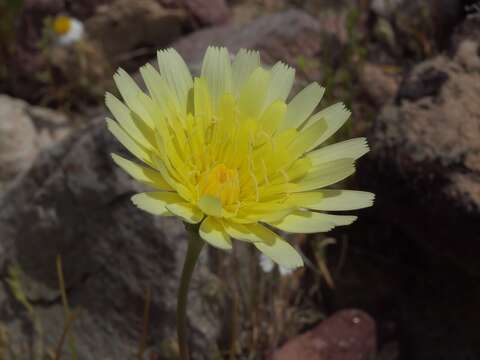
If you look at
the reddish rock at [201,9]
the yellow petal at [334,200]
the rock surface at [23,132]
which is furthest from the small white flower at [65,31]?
the yellow petal at [334,200]

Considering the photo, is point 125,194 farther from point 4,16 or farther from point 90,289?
point 4,16

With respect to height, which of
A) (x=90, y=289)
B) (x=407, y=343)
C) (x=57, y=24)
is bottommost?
(x=407, y=343)

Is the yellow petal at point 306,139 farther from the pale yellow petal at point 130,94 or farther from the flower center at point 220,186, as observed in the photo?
the pale yellow petal at point 130,94

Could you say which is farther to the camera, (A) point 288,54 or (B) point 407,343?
(A) point 288,54

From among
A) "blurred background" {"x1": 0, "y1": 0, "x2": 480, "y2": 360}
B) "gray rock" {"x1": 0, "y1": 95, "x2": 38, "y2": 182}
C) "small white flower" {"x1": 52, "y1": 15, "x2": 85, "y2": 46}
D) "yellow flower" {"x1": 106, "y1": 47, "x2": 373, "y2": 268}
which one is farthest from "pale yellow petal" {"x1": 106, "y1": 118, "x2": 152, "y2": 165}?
"small white flower" {"x1": 52, "y1": 15, "x2": 85, "y2": 46}

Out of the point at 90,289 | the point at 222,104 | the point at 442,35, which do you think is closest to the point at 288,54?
the point at 442,35

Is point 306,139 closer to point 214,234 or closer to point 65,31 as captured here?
point 214,234

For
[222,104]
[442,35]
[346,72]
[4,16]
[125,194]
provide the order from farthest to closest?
[4,16] → [442,35] → [346,72] → [125,194] → [222,104]
